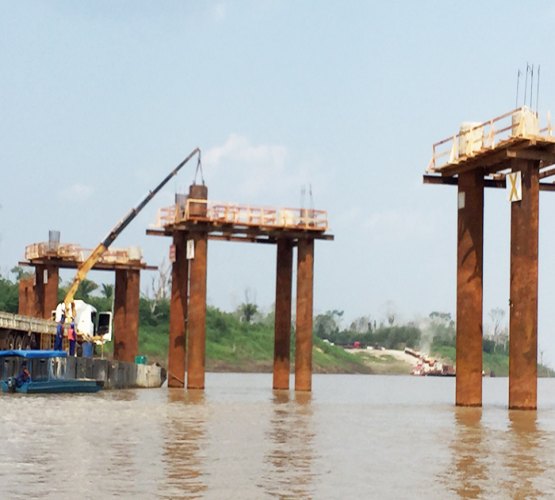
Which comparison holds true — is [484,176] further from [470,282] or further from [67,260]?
[67,260]

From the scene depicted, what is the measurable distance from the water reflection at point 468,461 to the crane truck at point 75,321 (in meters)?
28.6

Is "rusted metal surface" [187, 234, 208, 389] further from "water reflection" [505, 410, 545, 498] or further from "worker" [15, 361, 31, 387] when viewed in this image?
"water reflection" [505, 410, 545, 498]

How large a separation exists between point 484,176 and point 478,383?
26.5 feet

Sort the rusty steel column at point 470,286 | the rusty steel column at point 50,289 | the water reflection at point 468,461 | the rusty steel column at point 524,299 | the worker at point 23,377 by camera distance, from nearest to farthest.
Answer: the water reflection at point 468,461, the rusty steel column at point 524,299, the rusty steel column at point 470,286, the worker at point 23,377, the rusty steel column at point 50,289

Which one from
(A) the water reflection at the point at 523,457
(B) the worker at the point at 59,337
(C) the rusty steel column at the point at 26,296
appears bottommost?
(A) the water reflection at the point at 523,457

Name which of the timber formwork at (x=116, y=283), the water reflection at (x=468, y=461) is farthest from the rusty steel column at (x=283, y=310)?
the water reflection at (x=468, y=461)

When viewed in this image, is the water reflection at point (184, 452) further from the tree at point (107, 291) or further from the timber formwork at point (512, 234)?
the tree at point (107, 291)

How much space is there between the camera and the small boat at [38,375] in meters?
51.3

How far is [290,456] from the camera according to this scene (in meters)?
23.4

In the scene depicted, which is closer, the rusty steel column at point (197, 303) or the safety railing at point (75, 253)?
the rusty steel column at point (197, 303)

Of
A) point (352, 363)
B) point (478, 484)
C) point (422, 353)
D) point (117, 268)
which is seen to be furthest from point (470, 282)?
point (422, 353)

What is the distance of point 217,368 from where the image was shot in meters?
139

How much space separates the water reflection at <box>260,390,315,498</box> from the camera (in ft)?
61.5

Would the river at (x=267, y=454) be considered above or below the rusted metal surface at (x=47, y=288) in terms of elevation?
below
